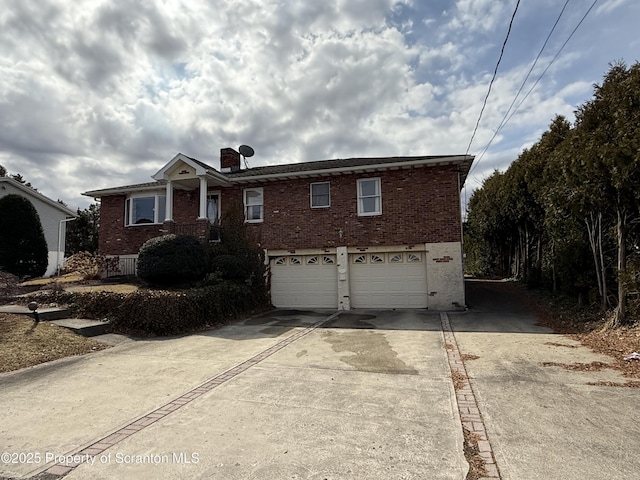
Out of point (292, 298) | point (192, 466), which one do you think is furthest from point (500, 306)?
point (192, 466)

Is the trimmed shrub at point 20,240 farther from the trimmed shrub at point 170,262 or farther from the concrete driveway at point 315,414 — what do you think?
the concrete driveway at point 315,414

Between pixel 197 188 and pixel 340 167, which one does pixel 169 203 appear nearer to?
pixel 197 188

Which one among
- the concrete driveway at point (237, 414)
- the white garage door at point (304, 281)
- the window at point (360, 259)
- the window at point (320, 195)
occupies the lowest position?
the concrete driveway at point (237, 414)

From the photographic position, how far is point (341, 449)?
3.61 m

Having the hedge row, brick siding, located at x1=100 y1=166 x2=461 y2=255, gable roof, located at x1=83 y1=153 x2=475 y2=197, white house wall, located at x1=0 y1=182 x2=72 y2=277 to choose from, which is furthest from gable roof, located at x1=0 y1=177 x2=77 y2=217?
the hedge row

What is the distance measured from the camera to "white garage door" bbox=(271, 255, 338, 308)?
47.3ft

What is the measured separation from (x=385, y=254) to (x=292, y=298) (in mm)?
4025

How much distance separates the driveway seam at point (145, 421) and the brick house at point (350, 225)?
23.4 ft

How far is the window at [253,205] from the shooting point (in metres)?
15.3

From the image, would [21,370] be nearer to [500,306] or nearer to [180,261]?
[180,261]

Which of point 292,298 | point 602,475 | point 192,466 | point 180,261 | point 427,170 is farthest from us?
point 292,298

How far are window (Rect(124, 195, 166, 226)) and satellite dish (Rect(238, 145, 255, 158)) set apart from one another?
4308mm

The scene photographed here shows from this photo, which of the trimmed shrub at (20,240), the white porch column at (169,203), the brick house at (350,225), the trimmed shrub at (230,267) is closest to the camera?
the trimmed shrub at (230,267)

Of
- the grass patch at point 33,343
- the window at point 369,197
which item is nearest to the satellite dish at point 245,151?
the window at point 369,197
